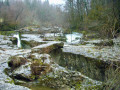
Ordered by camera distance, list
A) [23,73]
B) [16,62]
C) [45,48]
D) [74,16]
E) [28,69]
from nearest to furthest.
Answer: [23,73]
[28,69]
[16,62]
[45,48]
[74,16]

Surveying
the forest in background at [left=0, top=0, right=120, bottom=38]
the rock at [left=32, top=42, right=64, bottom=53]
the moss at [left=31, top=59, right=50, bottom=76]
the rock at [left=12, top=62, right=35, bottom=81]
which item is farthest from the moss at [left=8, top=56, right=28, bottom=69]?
the forest in background at [left=0, top=0, right=120, bottom=38]

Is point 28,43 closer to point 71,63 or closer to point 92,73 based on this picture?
point 71,63

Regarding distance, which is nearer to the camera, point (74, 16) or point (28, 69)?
point (28, 69)

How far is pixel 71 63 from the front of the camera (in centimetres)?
781

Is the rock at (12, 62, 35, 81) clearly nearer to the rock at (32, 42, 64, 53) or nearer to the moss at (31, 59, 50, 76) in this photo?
the moss at (31, 59, 50, 76)

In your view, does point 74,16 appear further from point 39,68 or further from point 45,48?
point 39,68

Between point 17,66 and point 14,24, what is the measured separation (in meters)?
36.8

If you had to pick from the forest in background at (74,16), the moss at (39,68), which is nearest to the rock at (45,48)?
the moss at (39,68)

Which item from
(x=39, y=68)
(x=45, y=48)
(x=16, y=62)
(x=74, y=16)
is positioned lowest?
(x=39, y=68)

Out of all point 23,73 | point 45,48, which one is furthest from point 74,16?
point 23,73

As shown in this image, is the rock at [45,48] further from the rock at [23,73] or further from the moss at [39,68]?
the rock at [23,73]

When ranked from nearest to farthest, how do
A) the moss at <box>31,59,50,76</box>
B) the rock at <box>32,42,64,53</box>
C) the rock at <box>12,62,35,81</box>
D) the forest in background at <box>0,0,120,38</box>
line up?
the rock at <box>12,62,35,81</box> → the moss at <box>31,59,50,76</box> → the rock at <box>32,42,64,53</box> → the forest in background at <box>0,0,120,38</box>

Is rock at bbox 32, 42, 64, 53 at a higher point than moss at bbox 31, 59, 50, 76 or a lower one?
higher

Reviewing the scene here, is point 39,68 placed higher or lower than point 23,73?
higher
